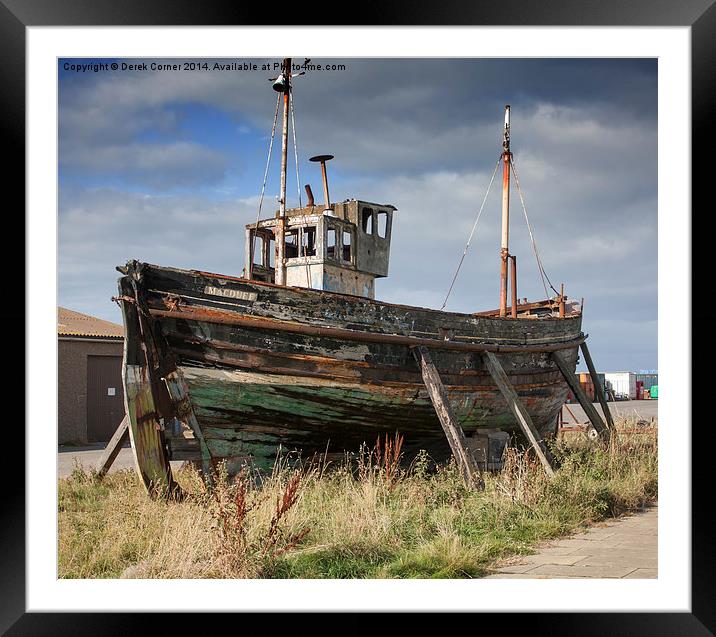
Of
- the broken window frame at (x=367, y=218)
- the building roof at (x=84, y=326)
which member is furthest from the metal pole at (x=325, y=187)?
the building roof at (x=84, y=326)

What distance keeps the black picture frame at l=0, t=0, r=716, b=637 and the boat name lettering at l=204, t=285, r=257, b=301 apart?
258cm

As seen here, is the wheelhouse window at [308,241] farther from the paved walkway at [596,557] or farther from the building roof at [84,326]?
the building roof at [84,326]

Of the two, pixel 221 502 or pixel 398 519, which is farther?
pixel 398 519

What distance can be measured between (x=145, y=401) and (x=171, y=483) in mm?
928

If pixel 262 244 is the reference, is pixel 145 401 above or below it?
below

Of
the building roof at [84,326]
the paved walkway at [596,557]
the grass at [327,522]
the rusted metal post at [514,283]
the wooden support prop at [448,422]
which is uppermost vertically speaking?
the rusted metal post at [514,283]

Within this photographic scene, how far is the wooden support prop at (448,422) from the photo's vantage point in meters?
8.20

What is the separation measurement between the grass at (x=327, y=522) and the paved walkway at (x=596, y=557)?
7.7 inches

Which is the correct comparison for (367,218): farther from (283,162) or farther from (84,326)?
(84,326)

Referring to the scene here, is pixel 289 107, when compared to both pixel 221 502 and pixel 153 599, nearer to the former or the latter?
pixel 221 502

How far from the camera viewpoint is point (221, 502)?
583 cm

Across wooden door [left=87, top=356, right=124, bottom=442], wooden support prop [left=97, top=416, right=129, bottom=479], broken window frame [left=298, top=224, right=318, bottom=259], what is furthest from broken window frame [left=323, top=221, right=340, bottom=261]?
wooden door [left=87, top=356, right=124, bottom=442]
